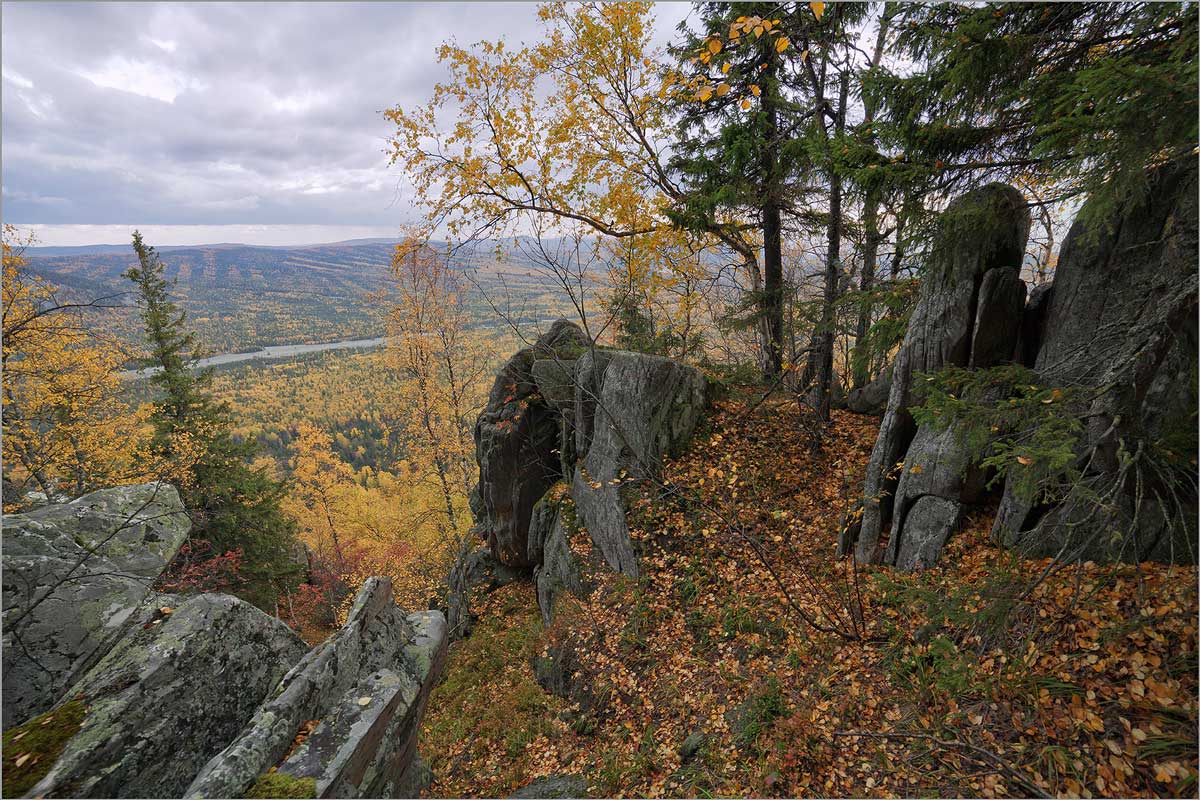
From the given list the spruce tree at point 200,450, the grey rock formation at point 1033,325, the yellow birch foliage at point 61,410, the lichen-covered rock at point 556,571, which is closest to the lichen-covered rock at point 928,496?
the grey rock formation at point 1033,325

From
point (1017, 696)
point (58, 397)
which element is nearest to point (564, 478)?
point (1017, 696)

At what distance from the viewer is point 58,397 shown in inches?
481

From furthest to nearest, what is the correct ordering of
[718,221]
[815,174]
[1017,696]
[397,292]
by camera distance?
1. [397,292]
2. [718,221]
3. [815,174]
4. [1017,696]

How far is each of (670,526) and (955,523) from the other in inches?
175

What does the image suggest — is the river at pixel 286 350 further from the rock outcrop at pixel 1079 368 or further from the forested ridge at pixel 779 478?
the rock outcrop at pixel 1079 368

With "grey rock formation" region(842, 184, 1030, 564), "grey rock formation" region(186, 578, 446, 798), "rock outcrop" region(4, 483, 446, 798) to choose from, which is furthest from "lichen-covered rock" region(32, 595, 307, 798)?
"grey rock formation" region(842, 184, 1030, 564)

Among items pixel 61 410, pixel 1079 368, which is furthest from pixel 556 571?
pixel 61 410

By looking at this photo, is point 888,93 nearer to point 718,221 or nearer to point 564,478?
point 718,221

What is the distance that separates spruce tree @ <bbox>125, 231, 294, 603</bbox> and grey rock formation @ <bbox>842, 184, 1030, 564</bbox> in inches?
747

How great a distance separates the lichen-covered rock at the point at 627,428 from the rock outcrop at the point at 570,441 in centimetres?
2

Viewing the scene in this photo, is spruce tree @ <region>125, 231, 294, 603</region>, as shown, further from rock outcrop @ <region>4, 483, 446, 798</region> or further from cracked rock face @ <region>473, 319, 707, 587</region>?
rock outcrop @ <region>4, 483, 446, 798</region>

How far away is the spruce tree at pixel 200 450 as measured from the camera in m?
15.2

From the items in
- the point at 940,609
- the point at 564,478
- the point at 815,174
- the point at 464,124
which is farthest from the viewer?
the point at 564,478

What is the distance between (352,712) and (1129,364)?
7.47m
